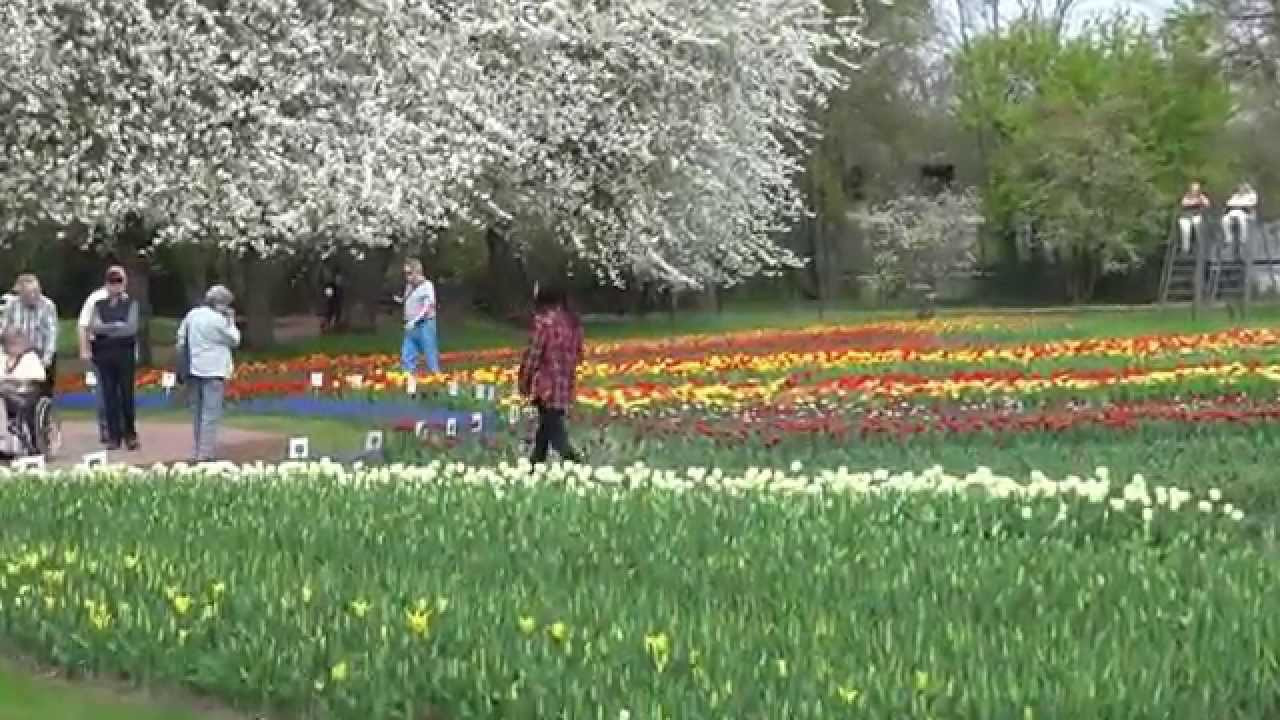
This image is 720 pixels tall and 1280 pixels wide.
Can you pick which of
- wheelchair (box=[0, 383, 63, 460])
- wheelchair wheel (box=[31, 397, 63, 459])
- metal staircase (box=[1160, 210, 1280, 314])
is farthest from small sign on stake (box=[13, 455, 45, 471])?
metal staircase (box=[1160, 210, 1280, 314])

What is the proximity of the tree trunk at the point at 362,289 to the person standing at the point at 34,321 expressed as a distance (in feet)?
67.2

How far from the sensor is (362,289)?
37.5 m

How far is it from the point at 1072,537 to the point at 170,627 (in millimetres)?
3929

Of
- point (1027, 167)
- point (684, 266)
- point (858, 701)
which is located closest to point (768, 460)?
point (858, 701)

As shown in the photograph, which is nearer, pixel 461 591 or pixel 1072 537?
pixel 461 591

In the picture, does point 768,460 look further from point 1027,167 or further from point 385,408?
point 1027,167

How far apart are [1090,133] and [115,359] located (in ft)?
119

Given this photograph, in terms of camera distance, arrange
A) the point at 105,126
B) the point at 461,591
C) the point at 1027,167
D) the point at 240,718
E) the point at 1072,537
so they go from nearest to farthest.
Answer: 1. the point at 240,718
2. the point at 461,591
3. the point at 1072,537
4. the point at 105,126
5. the point at 1027,167

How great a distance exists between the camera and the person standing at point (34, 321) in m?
15.6

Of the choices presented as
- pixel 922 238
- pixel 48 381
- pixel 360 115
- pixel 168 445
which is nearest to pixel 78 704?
pixel 48 381

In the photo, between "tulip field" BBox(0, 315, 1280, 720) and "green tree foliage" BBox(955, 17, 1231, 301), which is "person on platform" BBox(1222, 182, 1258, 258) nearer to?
"green tree foliage" BBox(955, 17, 1231, 301)

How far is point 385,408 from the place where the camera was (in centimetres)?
Answer: 1738

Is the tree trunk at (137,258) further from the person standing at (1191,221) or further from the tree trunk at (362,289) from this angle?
the person standing at (1191,221)

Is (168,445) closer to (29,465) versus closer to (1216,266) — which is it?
(29,465)
